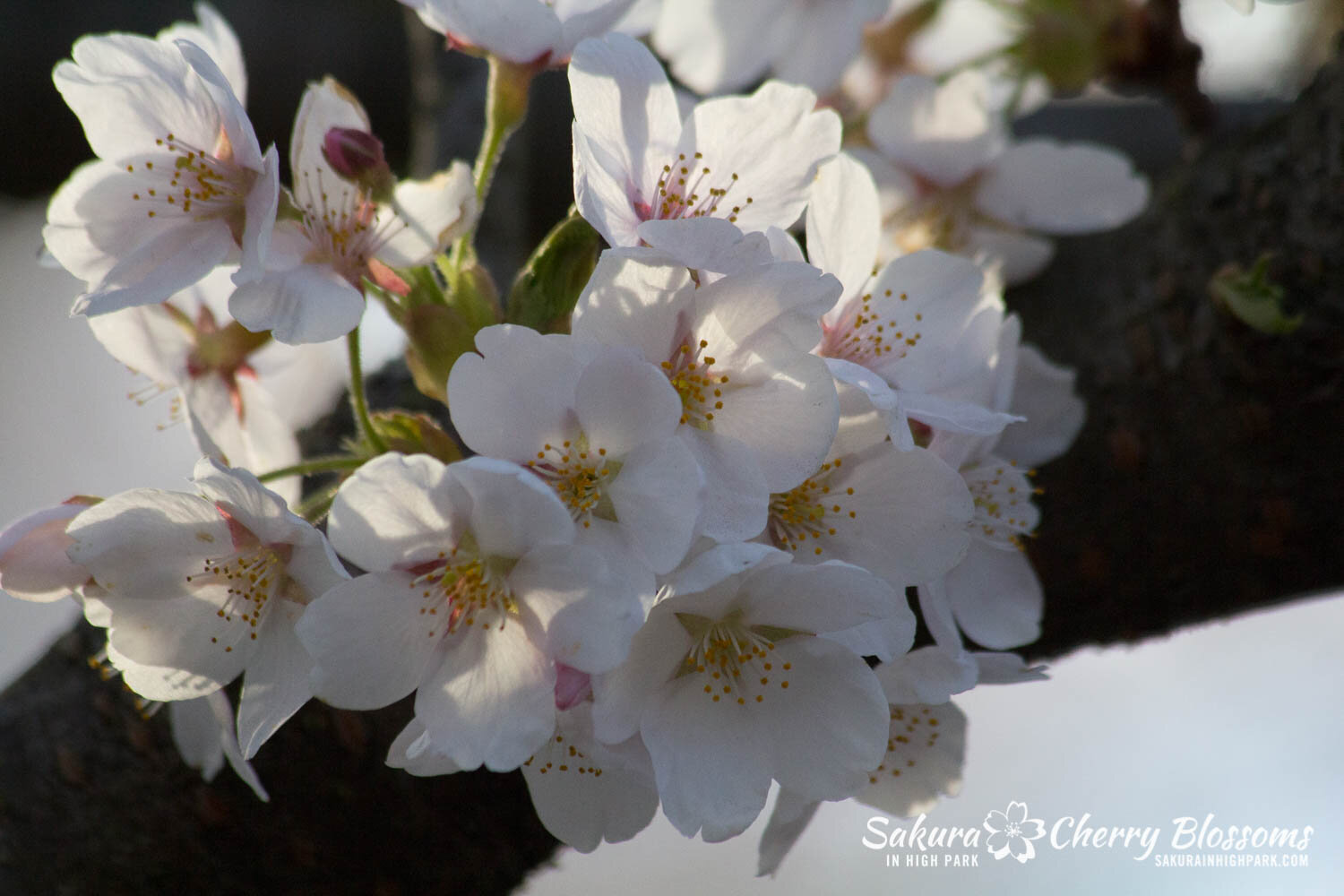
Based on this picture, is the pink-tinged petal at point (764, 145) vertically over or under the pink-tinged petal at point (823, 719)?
over

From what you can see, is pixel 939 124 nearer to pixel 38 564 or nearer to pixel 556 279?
pixel 556 279

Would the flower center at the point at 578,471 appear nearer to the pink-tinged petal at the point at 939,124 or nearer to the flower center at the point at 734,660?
the flower center at the point at 734,660

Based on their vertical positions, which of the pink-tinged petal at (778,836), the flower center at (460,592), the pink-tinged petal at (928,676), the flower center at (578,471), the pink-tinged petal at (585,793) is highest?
the flower center at (578,471)

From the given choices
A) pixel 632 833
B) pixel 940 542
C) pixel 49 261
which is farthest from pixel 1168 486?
pixel 49 261

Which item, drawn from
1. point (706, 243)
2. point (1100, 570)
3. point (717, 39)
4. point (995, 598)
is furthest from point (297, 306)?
point (1100, 570)

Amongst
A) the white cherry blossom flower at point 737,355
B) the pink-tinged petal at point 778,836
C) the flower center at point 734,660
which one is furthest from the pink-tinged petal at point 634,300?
the pink-tinged petal at point 778,836

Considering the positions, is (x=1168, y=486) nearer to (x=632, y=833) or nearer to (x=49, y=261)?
(x=632, y=833)

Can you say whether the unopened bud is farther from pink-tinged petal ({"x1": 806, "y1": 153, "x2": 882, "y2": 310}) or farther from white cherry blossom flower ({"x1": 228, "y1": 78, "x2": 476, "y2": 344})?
pink-tinged petal ({"x1": 806, "y1": 153, "x2": 882, "y2": 310})
